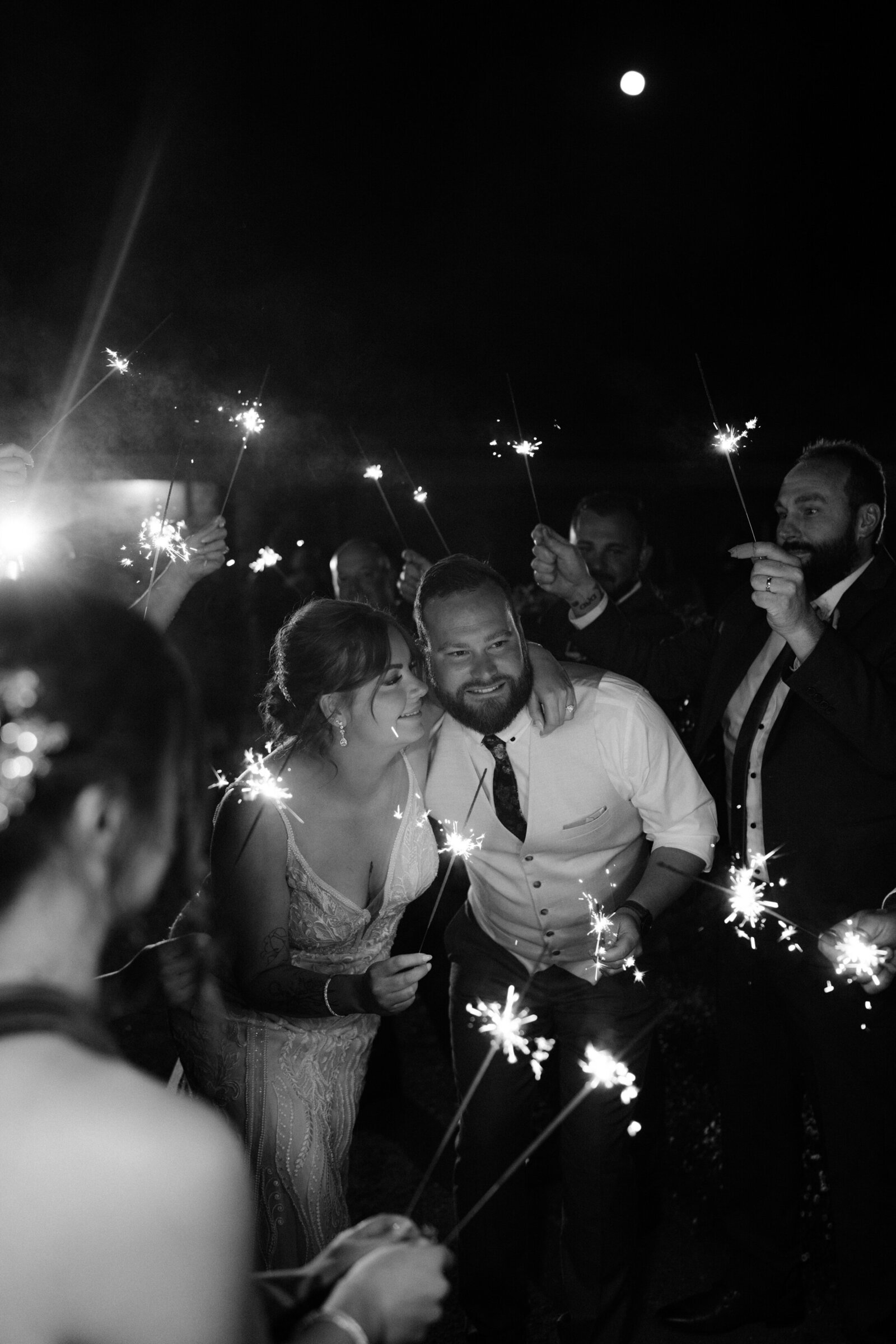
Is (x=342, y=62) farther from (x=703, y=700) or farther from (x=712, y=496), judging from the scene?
(x=712, y=496)

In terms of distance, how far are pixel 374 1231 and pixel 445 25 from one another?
8.27m

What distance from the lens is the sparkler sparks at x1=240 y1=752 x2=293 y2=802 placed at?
3051 mm

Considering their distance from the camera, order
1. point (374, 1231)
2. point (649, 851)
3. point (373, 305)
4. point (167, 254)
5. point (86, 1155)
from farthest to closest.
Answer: point (373, 305) → point (167, 254) → point (649, 851) → point (374, 1231) → point (86, 1155)

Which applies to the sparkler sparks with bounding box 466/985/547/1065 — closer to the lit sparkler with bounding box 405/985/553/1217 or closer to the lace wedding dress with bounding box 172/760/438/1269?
the lit sparkler with bounding box 405/985/553/1217

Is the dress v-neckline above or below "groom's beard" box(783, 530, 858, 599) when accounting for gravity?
below

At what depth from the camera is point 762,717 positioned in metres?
3.39

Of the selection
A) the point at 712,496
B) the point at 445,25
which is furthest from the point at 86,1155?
the point at 712,496

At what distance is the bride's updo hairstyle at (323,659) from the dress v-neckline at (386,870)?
35 centimetres

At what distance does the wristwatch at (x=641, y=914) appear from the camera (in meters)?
3.18

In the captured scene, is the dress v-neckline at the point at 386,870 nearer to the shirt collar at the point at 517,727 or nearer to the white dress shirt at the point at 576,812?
the white dress shirt at the point at 576,812

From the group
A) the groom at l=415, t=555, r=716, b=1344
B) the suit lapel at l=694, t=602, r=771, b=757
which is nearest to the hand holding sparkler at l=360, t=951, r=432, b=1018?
the groom at l=415, t=555, r=716, b=1344

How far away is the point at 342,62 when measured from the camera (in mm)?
7723

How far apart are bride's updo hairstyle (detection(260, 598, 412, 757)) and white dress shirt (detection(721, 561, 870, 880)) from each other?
1.22 meters

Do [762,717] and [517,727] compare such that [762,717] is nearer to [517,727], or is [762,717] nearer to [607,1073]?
[517,727]
